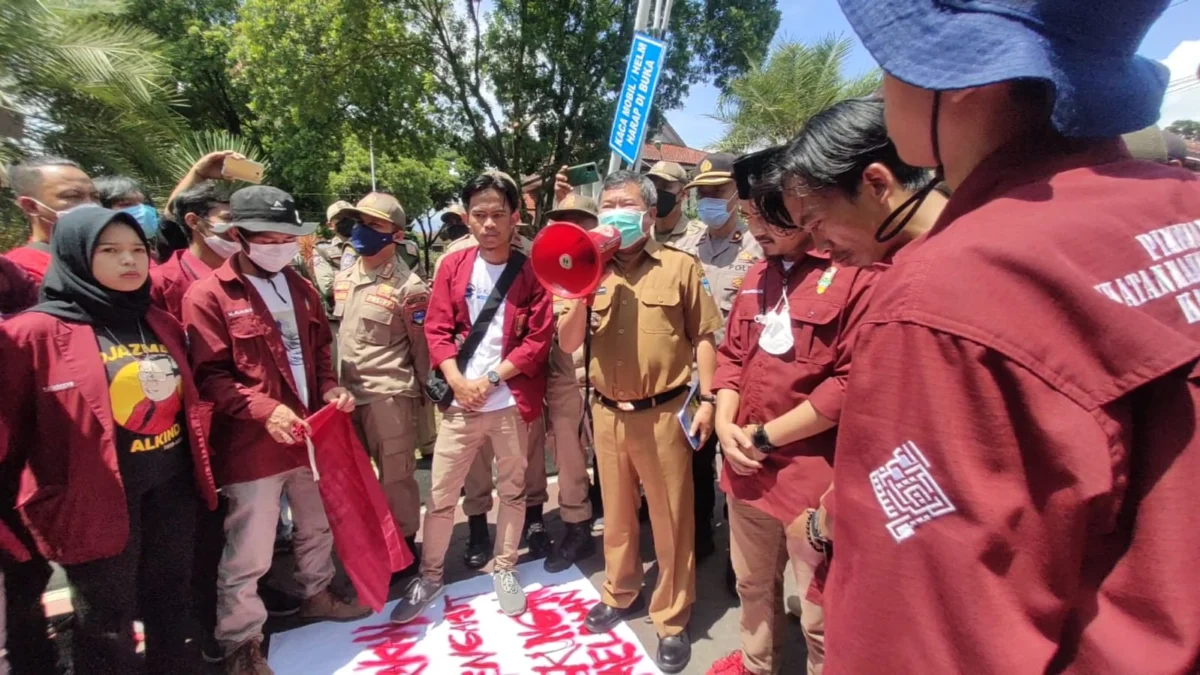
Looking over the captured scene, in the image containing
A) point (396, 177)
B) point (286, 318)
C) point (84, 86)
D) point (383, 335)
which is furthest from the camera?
point (396, 177)

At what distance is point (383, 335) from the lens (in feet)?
11.4

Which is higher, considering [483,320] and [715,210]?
[715,210]

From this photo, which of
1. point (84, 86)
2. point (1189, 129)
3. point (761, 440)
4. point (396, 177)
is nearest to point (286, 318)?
point (761, 440)

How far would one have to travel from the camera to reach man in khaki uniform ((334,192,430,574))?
3475mm

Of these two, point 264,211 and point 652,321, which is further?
point 264,211

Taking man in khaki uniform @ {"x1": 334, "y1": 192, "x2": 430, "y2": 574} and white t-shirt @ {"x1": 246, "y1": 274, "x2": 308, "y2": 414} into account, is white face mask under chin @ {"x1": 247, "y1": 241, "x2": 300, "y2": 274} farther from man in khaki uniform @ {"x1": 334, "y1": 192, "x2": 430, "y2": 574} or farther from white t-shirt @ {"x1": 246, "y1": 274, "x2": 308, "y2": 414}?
man in khaki uniform @ {"x1": 334, "y1": 192, "x2": 430, "y2": 574}

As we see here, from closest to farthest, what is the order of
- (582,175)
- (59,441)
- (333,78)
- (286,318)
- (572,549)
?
(59,441), (286,318), (572,549), (582,175), (333,78)

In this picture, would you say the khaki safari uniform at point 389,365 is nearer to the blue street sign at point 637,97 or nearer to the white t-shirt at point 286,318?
the white t-shirt at point 286,318

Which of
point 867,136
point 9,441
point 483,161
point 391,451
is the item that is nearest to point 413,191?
point 483,161

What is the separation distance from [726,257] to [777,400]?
202 centimetres

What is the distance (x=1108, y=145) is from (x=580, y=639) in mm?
2926

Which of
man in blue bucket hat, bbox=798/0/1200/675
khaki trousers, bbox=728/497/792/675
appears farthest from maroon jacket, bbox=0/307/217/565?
man in blue bucket hat, bbox=798/0/1200/675

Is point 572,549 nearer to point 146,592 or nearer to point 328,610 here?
point 328,610

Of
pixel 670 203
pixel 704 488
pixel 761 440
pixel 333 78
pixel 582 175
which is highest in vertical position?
pixel 333 78
